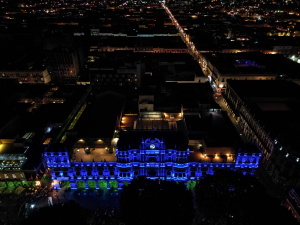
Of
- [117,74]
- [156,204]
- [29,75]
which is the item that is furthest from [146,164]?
[29,75]

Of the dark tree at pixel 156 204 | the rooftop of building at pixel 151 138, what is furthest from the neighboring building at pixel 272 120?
the dark tree at pixel 156 204

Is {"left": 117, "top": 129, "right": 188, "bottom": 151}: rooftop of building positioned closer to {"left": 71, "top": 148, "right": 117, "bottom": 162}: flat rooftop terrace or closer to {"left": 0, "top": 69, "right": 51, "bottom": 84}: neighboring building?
{"left": 71, "top": 148, "right": 117, "bottom": 162}: flat rooftop terrace

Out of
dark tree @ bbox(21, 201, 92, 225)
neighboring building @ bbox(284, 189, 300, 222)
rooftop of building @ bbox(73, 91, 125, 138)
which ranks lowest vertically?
neighboring building @ bbox(284, 189, 300, 222)

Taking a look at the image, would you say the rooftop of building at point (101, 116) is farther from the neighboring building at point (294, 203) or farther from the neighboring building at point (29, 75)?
the neighboring building at point (294, 203)

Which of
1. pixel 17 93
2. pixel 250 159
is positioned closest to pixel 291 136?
pixel 250 159

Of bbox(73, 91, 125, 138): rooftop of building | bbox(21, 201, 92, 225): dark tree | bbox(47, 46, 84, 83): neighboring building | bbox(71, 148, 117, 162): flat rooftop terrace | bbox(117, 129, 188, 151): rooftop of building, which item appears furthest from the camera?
bbox(47, 46, 84, 83): neighboring building

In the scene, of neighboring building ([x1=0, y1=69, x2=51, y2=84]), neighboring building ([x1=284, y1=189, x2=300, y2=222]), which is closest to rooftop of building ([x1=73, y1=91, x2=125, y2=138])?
neighboring building ([x1=0, y1=69, x2=51, y2=84])
